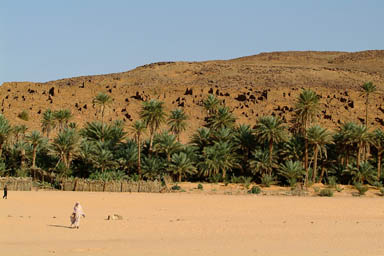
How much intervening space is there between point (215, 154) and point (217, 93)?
125 ft

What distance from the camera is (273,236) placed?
19156 millimetres

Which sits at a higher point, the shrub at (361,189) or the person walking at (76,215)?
the shrub at (361,189)

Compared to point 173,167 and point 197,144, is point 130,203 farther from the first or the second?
point 197,144

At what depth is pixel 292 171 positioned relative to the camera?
142ft

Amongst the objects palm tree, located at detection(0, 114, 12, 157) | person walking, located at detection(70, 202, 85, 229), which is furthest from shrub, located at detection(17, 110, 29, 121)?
person walking, located at detection(70, 202, 85, 229)

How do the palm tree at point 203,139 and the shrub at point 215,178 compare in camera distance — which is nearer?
the shrub at point 215,178

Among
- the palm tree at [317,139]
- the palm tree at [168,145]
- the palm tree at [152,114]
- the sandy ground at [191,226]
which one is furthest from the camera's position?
the palm tree at [152,114]

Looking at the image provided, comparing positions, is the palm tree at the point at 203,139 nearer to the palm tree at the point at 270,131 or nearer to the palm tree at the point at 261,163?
the palm tree at the point at 261,163

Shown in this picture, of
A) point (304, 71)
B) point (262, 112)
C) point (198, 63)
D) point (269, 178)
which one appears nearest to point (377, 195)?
point (269, 178)

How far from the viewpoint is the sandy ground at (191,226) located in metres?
16.3

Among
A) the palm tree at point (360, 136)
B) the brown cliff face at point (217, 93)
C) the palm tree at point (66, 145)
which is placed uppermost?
the brown cliff face at point (217, 93)

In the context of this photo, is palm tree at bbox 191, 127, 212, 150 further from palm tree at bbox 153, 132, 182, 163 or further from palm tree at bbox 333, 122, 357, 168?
palm tree at bbox 333, 122, 357, 168

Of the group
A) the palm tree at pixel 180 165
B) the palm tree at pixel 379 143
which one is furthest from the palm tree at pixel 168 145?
the palm tree at pixel 379 143

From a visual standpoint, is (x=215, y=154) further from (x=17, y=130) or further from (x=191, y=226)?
(x=191, y=226)
